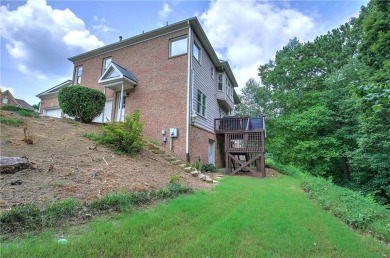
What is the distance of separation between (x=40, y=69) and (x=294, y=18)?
14.9 meters

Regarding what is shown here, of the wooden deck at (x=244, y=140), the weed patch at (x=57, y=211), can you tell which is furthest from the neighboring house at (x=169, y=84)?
the weed patch at (x=57, y=211)

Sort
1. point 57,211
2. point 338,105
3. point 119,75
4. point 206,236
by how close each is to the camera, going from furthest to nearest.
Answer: point 338,105 < point 119,75 < point 206,236 < point 57,211

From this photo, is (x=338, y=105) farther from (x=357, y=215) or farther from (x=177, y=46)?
(x=357, y=215)

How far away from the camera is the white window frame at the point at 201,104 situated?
38.1ft

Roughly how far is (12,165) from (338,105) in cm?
1860

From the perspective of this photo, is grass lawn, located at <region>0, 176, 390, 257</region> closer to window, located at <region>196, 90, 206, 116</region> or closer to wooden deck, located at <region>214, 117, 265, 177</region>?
wooden deck, located at <region>214, 117, 265, 177</region>

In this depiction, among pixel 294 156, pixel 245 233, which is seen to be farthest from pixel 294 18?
pixel 245 233

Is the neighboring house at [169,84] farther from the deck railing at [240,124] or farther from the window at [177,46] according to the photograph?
the deck railing at [240,124]

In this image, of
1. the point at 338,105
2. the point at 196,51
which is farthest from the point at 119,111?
the point at 338,105

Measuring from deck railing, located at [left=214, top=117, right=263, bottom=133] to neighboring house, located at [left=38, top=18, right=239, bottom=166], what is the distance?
2.94 feet

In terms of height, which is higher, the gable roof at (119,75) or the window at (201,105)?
the gable roof at (119,75)

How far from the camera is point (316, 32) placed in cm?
2103

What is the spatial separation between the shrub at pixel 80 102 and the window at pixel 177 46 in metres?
4.75

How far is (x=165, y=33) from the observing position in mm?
11477
